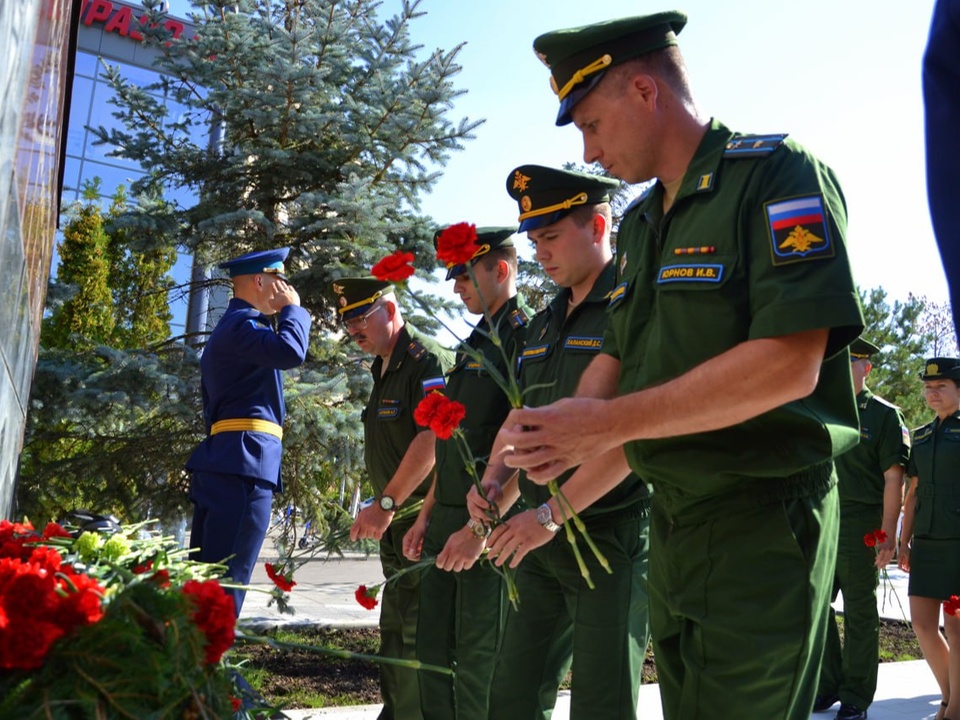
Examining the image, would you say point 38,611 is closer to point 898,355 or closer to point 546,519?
point 546,519

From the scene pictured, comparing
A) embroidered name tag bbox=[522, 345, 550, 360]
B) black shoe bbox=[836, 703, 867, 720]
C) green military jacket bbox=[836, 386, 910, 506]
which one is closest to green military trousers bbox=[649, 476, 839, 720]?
embroidered name tag bbox=[522, 345, 550, 360]

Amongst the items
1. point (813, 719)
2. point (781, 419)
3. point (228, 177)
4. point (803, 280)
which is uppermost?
point (228, 177)

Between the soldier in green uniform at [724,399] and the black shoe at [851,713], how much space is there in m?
4.45

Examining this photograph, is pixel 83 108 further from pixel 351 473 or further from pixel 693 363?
pixel 693 363

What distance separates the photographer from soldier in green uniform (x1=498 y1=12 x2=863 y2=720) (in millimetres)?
1847

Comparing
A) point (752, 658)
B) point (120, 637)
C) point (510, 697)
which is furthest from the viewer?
point (510, 697)

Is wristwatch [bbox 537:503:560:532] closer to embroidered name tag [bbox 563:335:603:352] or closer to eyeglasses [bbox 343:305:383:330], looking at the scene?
embroidered name tag [bbox 563:335:603:352]

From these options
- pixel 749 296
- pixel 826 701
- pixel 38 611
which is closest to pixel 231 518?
pixel 749 296

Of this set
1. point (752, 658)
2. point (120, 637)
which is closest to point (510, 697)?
point (752, 658)

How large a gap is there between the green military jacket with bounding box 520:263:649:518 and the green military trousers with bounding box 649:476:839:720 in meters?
1.17

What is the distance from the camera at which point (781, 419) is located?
1.98 meters

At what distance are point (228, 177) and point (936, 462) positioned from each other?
6025mm

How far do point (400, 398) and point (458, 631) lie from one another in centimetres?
139

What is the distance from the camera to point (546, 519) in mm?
2801
